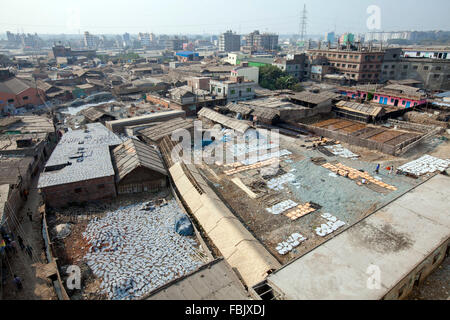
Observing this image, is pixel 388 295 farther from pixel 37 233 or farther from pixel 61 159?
pixel 61 159

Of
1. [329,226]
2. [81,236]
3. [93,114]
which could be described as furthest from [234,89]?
[81,236]

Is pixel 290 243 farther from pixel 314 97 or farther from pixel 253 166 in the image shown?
pixel 314 97

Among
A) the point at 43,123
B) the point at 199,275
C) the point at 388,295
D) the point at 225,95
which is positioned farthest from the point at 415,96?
the point at 43,123

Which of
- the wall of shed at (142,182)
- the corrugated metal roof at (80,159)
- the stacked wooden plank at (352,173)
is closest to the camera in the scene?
Result: the corrugated metal roof at (80,159)

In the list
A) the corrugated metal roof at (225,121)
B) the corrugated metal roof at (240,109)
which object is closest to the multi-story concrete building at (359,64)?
the corrugated metal roof at (240,109)

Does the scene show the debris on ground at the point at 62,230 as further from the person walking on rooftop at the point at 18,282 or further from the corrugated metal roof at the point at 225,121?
the corrugated metal roof at the point at 225,121

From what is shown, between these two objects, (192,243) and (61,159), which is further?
(61,159)
